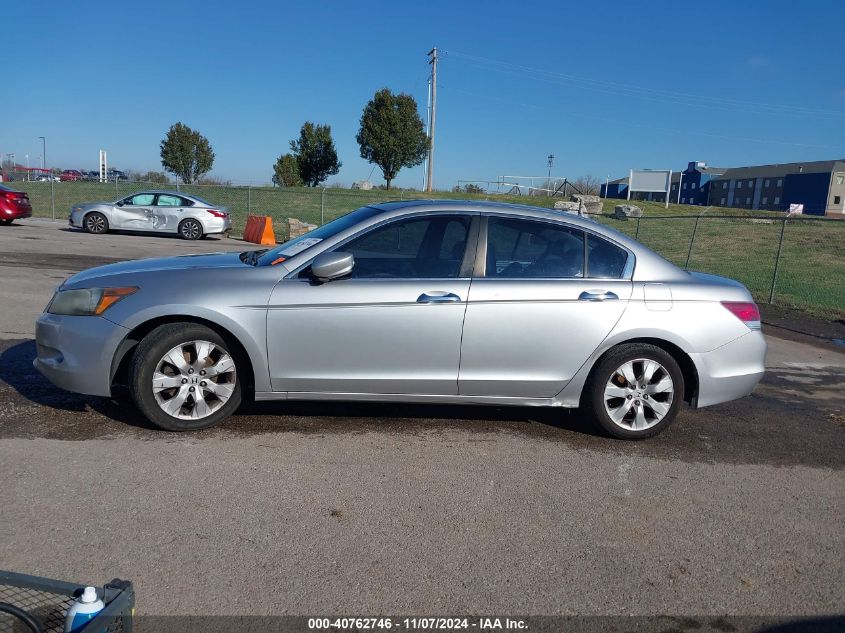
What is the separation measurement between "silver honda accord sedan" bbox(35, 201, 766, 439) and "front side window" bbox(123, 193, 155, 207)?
1735 centimetres

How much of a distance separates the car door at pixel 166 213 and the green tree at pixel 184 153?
2937 cm

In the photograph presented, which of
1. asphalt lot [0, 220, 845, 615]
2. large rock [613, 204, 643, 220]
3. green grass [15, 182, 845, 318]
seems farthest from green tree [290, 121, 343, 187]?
asphalt lot [0, 220, 845, 615]

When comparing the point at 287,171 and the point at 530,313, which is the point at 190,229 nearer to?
the point at 530,313

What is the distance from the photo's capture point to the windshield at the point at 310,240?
5.02 m

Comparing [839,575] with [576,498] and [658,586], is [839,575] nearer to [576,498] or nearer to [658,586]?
[658,586]

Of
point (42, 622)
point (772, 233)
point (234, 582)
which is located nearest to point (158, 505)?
point (234, 582)

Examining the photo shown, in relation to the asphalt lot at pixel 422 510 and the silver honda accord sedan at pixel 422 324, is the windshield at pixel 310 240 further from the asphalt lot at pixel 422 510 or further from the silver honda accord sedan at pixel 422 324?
the asphalt lot at pixel 422 510

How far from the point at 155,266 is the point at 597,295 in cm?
317

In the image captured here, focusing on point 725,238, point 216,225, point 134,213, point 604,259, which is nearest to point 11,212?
point 134,213

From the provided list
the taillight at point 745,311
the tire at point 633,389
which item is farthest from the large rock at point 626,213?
the tire at point 633,389

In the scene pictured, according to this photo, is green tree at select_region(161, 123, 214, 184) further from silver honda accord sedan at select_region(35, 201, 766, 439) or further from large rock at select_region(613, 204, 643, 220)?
silver honda accord sedan at select_region(35, 201, 766, 439)

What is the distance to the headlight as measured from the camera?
477cm

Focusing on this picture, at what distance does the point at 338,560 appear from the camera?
332cm

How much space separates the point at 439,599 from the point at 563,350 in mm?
2352
